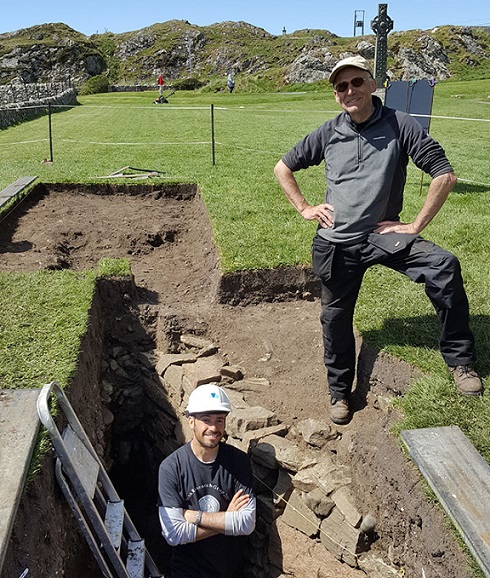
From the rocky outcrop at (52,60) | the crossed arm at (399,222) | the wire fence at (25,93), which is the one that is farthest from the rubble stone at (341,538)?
the rocky outcrop at (52,60)

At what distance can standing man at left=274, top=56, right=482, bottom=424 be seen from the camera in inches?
154

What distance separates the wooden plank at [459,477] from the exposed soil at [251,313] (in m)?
0.14

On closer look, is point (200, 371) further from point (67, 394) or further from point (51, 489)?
point (51, 489)

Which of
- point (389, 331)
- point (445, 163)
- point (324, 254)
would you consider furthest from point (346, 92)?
point (389, 331)

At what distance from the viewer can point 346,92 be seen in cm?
393

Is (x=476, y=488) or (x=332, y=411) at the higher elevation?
(x=476, y=488)

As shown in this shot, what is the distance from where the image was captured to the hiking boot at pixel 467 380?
4.13 metres

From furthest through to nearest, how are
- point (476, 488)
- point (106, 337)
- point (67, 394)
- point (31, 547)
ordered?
point (106, 337)
point (67, 394)
point (476, 488)
point (31, 547)

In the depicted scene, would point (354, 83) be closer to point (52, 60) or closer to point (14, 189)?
point (14, 189)

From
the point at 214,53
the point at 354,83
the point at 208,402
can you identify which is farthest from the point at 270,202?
the point at 214,53

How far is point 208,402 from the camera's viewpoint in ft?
13.2

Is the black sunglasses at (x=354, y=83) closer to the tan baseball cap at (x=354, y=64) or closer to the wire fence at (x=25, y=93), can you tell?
the tan baseball cap at (x=354, y=64)

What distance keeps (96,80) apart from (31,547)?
59.0m

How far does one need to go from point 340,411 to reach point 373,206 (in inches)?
68.3
